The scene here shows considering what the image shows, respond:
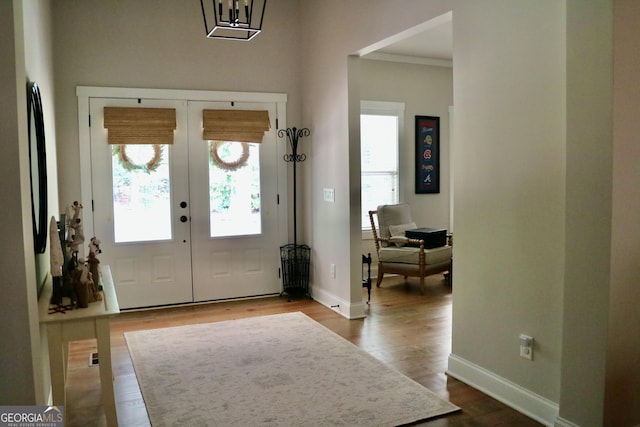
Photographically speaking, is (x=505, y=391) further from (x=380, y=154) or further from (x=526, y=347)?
(x=380, y=154)

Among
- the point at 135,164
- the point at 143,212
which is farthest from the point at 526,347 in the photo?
the point at 135,164

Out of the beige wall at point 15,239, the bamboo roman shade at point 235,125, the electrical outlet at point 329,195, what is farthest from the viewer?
the bamboo roman shade at point 235,125

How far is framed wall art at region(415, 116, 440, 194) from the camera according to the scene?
22.7ft

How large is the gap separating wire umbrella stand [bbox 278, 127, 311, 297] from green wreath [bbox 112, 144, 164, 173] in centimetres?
130

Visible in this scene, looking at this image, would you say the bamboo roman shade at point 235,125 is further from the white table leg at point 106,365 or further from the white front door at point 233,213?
the white table leg at point 106,365

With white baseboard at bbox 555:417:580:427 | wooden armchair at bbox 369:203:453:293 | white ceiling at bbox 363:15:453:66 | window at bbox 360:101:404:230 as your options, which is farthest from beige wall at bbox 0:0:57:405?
window at bbox 360:101:404:230

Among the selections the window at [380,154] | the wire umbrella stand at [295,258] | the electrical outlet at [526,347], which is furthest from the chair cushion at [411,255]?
the electrical outlet at [526,347]

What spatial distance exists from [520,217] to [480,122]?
64cm

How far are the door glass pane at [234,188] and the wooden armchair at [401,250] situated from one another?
1.54 meters

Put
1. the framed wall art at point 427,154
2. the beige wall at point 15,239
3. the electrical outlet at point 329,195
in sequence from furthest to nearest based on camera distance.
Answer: the framed wall art at point 427,154 → the electrical outlet at point 329,195 → the beige wall at point 15,239

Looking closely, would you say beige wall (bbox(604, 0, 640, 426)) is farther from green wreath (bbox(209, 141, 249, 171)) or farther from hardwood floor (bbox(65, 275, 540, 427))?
green wreath (bbox(209, 141, 249, 171))

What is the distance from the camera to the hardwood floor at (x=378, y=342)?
297 centimetres

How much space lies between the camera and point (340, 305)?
5094 mm

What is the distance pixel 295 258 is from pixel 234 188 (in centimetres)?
100
